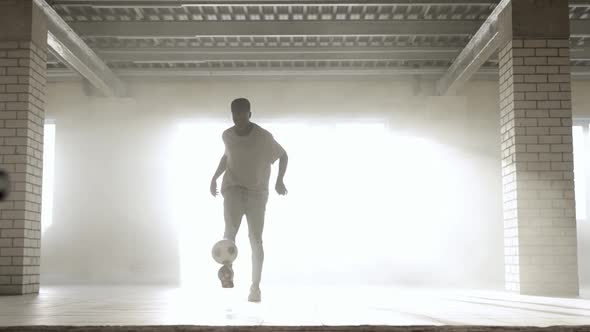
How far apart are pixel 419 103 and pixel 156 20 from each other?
17.2ft

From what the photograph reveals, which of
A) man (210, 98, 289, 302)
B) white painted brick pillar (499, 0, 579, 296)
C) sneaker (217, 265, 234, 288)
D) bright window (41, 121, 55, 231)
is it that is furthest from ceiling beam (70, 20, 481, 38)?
sneaker (217, 265, 234, 288)

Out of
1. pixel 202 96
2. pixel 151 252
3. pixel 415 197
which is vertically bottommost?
pixel 151 252

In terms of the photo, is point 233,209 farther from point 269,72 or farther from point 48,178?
point 48,178

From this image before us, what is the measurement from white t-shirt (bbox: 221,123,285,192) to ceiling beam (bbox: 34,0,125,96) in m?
3.80

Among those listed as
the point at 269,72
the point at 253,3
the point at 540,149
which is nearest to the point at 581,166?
the point at 540,149

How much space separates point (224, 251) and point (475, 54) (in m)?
6.06

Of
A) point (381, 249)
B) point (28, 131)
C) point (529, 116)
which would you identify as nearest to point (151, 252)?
point (381, 249)

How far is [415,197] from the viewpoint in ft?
43.8

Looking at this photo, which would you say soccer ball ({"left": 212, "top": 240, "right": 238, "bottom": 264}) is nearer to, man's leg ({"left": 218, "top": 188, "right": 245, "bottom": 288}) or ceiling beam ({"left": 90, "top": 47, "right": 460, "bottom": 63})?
man's leg ({"left": 218, "top": 188, "right": 245, "bottom": 288})

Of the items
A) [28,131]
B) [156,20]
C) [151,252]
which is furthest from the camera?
[151,252]

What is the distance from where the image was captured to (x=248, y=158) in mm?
6102

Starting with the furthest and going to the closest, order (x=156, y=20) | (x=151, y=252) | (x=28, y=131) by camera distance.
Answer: (x=151, y=252)
(x=156, y=20)
(x=28, y=131)

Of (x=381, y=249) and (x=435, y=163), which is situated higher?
(x=435, y=163)

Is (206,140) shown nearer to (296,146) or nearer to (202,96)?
(202,96)
